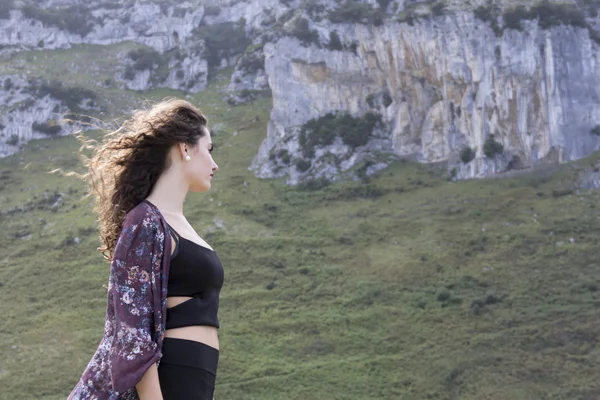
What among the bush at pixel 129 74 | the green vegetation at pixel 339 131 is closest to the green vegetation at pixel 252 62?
the bush at pixel 129 74

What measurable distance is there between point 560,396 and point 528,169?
31.7 m

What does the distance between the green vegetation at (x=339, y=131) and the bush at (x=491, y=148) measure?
1292 centimetres

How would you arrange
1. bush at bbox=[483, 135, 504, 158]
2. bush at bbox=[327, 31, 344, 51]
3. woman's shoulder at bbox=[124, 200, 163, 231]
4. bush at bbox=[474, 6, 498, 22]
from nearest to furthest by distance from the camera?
1. woman's shoulder at bbox=[124, 200, 163, 231]
2. bush at bbox=[483, 135, 504, 158]
3. bush at bbox=[474, 6, 498, 22]
4. bush at bbox=[327, 31, 344, 51]

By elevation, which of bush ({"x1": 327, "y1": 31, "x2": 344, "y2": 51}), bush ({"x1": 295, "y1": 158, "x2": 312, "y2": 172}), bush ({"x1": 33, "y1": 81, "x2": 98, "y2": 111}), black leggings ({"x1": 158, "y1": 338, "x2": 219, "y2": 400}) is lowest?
bush ({"x1": 295, "y1": 158, "x2": 312, "y2": 172})

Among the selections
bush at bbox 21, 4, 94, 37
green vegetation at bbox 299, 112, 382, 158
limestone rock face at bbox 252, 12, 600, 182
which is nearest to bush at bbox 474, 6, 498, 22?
limestone rock face at bbox 252, 12, 600, 182

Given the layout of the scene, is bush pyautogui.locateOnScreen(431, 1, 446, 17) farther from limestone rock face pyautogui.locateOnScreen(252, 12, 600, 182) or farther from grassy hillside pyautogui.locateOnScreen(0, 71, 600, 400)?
grassy hillside pyautogui.locateOnScreen(0, 71, 600, 400)

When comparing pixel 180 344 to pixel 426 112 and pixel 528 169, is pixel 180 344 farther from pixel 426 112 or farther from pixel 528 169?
pixel 426 112

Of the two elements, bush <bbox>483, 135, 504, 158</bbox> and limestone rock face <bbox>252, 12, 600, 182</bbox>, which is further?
limestone rock face <bbox>252, 12, 600, 182</bbox>

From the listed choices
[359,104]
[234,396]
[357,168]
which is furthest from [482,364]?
[359,104]

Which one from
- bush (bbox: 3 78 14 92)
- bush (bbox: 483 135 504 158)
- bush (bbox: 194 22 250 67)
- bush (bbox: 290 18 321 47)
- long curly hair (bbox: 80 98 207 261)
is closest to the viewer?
long curly hair (bbox: 80 98 207 261)

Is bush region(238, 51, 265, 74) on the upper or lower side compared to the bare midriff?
lower

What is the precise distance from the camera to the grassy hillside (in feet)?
161

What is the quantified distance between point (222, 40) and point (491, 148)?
54.4m

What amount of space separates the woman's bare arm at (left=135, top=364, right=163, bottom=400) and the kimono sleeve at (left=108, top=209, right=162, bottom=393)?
3 centimetres
